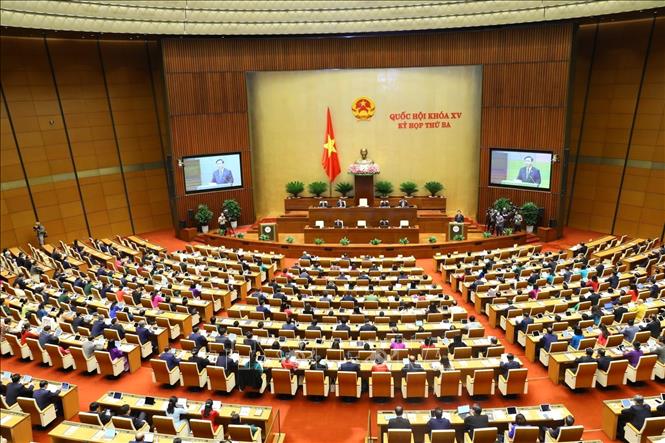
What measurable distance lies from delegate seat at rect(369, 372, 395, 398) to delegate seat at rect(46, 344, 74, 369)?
6727 millimetres

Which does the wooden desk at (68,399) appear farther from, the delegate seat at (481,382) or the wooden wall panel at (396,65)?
the wooden wall panel at (396,65)

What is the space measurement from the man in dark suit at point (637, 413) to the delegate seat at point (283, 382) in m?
5.79

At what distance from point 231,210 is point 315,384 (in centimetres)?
1488

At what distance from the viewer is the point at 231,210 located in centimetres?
2416

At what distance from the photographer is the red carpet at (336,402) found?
9.57 m

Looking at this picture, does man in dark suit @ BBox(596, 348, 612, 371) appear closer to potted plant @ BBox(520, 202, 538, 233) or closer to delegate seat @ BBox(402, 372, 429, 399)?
delegate seat @ BBox(402, 372, 429, 399)

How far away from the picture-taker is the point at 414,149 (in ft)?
83.6

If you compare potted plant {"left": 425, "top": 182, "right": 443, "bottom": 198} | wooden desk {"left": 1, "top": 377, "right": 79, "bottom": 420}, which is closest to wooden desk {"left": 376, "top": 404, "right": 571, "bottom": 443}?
wooden desk {"left": 1, "top": 377, "right": 79, "bottom": 420}

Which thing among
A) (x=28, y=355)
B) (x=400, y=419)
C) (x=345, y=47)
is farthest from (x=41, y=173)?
(x=400, y=419)

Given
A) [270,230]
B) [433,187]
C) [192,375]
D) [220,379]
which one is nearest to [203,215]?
[270,230]

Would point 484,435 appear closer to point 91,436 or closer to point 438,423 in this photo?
point 438,423

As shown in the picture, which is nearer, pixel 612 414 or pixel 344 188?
pixel 612 414

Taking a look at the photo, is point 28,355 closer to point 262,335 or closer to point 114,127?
point 262,335

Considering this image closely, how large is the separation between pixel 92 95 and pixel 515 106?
719 inches
